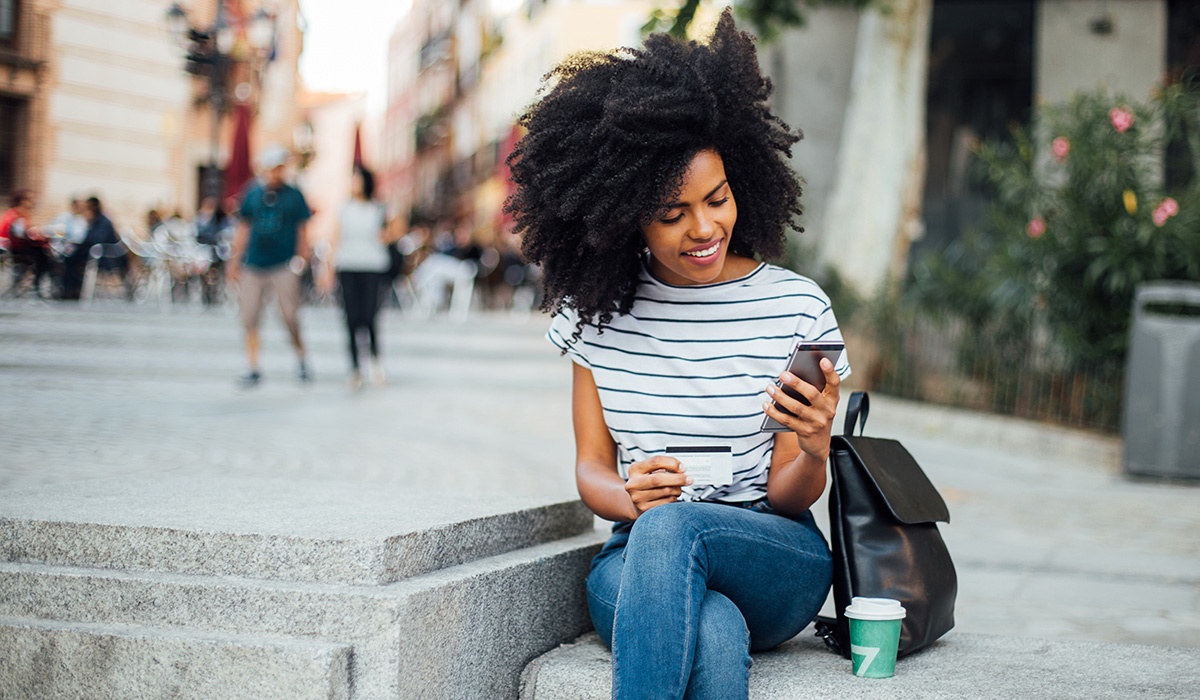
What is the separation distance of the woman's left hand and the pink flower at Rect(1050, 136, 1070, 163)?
650cm

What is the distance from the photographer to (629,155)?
2.46 metres

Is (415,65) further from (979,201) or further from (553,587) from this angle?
(553,587)

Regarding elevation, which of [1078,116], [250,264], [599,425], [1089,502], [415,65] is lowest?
[1089,502]

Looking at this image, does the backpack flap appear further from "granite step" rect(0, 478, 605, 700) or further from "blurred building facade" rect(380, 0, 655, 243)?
"blurred building facade" rect(380, 0, 655, 243)

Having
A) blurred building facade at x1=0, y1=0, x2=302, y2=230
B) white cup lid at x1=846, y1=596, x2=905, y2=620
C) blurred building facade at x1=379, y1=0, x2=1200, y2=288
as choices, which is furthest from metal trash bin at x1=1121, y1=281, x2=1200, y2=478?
blurred building facade at x1=0, y1=0, x2=302, y2=230

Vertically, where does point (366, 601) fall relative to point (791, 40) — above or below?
below

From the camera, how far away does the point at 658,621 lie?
82.0 inches

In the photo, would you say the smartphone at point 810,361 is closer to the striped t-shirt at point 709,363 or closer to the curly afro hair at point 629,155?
the striped t-shirt at point 709,363

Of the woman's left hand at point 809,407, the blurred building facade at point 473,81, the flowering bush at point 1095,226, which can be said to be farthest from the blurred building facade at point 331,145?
the woman's left hand at point 809,407

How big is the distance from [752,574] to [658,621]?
12.1 inches

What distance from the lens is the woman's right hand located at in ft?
7.54

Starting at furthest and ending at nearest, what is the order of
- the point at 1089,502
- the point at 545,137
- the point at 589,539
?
the point at 1089,502 → the point at 589,539 → the point at 545,137

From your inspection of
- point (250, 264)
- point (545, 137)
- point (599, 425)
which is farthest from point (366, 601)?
point (250, 264)

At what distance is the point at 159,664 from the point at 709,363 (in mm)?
1278
